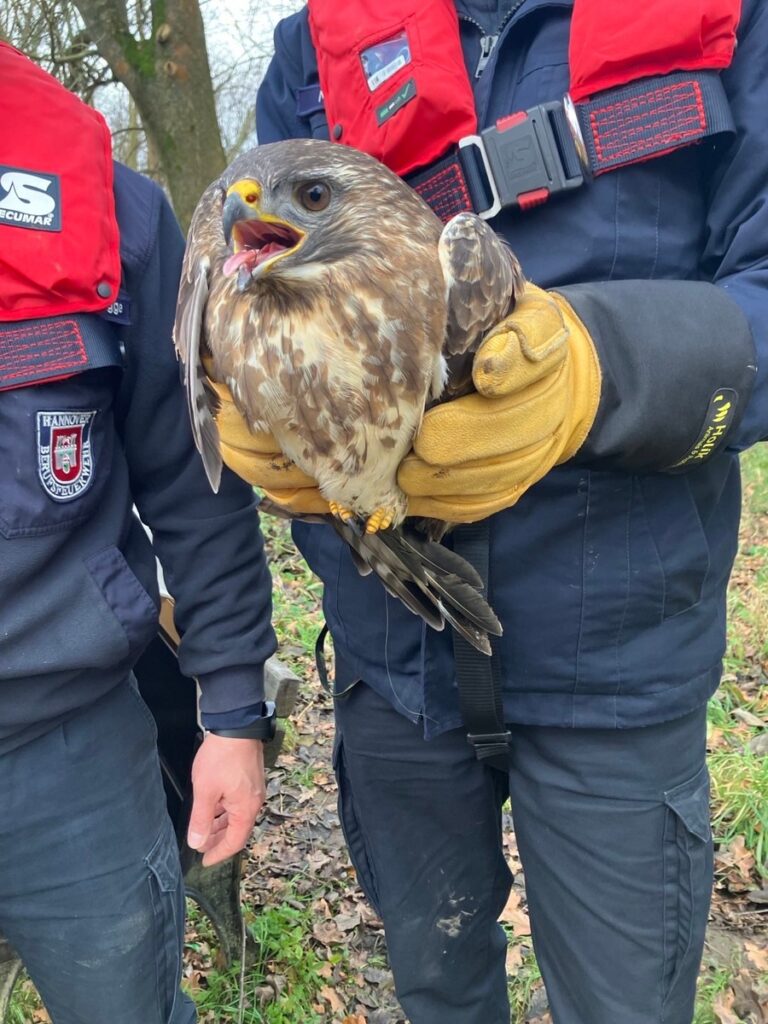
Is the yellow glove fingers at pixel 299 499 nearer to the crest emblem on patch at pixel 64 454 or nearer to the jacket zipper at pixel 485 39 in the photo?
the crest emblem on patch at pixel 64 454

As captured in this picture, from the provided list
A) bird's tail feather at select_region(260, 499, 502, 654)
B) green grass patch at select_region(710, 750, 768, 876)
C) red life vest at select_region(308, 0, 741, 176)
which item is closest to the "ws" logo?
red life vest at select_region(308, 0, 741, 176)

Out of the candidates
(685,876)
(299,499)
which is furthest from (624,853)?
(299,499)

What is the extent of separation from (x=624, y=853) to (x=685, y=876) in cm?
14

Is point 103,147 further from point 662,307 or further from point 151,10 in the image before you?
point 151,10

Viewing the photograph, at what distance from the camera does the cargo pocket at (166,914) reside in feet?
6.18

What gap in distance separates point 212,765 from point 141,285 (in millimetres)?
1067

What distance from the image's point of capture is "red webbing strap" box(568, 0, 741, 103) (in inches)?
57.1

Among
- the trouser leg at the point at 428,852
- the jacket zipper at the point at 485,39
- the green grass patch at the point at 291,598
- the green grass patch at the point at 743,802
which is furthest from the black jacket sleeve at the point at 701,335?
the green grass patch at the point at 291,598

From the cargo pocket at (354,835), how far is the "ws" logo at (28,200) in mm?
1356

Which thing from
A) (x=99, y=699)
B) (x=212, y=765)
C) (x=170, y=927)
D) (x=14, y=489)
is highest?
(x=14, y=489)

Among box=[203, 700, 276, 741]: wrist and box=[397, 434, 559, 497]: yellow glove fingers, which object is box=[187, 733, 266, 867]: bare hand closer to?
box=[203, 700, 276, 741]: wrist

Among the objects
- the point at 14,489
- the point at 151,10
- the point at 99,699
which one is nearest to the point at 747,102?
the point at 14,489

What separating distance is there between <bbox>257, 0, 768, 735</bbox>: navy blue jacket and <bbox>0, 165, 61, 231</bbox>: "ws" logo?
59 centimetres

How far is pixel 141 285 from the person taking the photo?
1.81 metres
